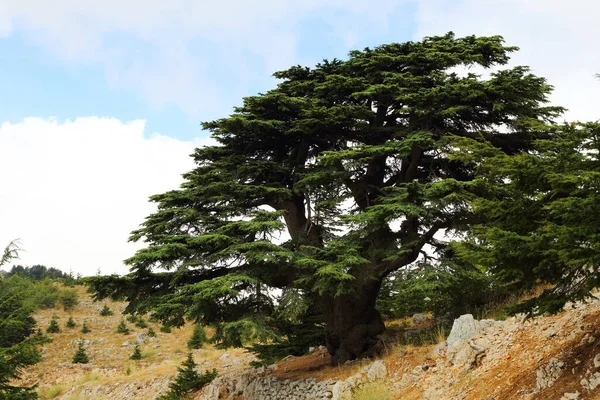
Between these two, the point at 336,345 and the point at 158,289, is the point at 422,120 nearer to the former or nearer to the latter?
the point at 336,345

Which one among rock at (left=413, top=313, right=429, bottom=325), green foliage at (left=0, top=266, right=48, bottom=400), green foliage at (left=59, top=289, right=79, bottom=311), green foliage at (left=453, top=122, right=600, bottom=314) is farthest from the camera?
green foliage at (left=59, top=289, right=79, bottom=311)

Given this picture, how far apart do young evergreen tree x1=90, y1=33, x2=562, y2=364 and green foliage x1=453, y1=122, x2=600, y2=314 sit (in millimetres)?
4150

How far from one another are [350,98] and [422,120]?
2185mm

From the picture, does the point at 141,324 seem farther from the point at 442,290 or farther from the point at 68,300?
the point at 442,290

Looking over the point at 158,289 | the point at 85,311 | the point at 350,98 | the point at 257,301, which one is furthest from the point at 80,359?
the point at 350,98

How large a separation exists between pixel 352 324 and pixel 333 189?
3.64 metres

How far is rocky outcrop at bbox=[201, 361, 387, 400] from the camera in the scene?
10023 mm

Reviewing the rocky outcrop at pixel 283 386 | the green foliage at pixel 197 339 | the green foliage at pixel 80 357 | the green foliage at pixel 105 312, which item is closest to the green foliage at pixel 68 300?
the green foliage at pixel 105 312

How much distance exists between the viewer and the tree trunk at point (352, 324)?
476 inches

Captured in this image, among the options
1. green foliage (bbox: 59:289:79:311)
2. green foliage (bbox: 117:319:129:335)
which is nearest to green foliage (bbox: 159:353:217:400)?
green foliage (bbox: 117:319:129:335)

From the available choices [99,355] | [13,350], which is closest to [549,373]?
[13,350]

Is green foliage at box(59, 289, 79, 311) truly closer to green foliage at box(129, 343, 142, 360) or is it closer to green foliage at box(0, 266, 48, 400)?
green foliage at box(129, 343, 142, 360)

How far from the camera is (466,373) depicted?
26.4ft

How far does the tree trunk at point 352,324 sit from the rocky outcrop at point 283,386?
1328 millimetres
